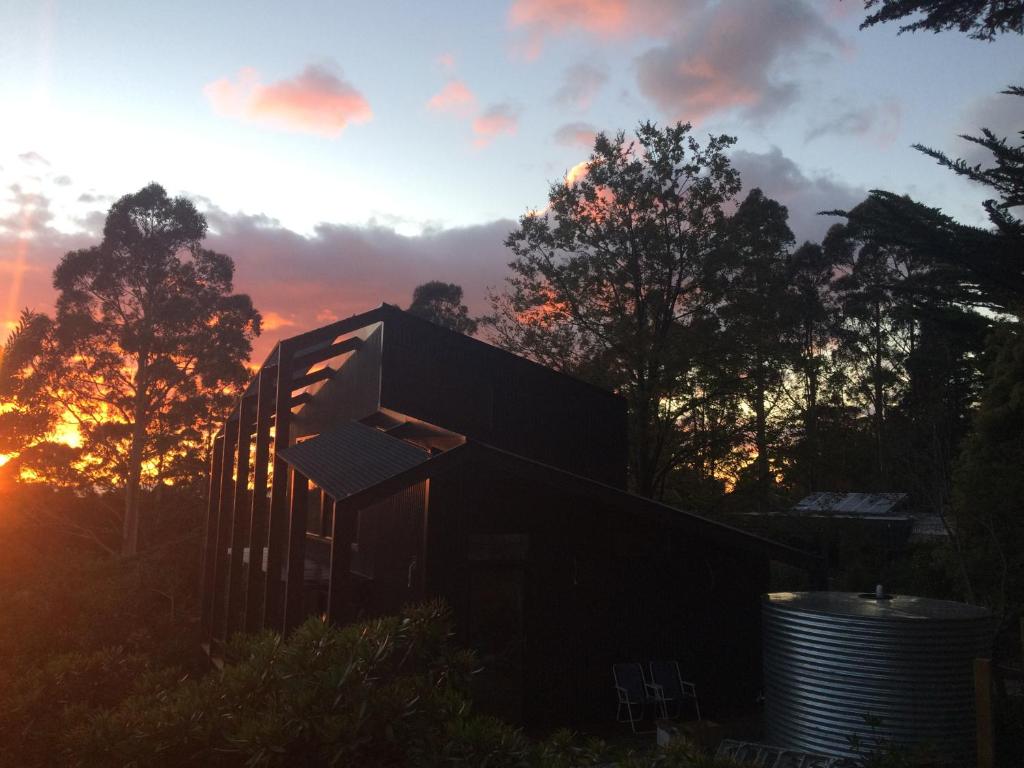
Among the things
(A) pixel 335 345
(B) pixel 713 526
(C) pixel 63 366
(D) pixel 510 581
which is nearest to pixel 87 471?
(C) pixel 63 366

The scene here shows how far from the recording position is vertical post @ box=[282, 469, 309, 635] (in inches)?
386

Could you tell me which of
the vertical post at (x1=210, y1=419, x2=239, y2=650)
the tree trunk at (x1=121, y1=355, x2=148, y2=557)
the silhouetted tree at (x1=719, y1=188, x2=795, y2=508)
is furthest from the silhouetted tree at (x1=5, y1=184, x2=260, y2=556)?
the silhouetted tree at (x1=719, y1=188, x2=795, y2=508)

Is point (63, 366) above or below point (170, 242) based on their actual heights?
below

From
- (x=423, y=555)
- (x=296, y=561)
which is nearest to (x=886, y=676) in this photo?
(x=423, y=555)

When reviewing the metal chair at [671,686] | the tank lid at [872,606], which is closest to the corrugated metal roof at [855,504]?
the metal chair at [671,686]

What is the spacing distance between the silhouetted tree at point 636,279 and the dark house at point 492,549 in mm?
8407

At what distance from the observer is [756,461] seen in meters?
22.0

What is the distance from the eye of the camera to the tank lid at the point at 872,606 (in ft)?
28.9

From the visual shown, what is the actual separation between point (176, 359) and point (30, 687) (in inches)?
1007

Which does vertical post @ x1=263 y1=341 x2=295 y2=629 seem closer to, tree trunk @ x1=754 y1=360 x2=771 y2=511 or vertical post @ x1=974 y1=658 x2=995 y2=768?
vertical post @ x1=974 y1=658 x2=995 y2=768

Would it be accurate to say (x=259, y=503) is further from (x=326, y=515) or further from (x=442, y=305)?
(x=442, y=305)

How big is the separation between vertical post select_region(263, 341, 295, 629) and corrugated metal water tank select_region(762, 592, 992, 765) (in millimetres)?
6565

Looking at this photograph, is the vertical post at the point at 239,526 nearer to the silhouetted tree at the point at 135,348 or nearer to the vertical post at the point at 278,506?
the vertical post at the point at 278,506

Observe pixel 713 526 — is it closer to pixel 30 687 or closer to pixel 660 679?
pixel 660 679
